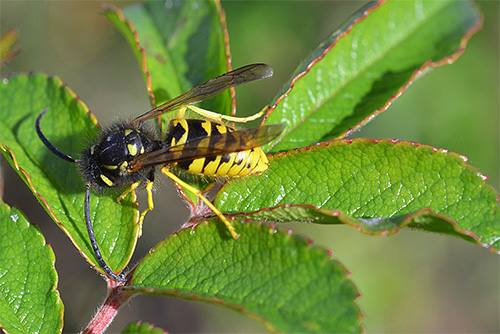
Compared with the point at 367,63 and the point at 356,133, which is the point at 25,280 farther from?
the point at 356,133

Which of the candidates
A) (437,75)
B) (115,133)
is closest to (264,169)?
(115,133)

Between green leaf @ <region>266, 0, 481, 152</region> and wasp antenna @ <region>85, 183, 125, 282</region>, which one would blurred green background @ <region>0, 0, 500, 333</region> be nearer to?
wasp antenna @ <region>85, 183, 125, 282</region>

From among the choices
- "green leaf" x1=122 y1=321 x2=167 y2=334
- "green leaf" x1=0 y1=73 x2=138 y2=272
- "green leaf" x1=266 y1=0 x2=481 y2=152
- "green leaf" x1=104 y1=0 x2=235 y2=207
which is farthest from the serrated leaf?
"green leaf" x1=122 y1=321 x2=167 y2=334

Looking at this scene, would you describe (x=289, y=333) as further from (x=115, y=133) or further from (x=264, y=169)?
(x=115, y=133)

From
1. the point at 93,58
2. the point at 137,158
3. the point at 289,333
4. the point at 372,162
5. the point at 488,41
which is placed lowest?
the point at 289,333

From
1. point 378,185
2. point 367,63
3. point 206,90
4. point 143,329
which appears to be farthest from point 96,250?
point 367,63

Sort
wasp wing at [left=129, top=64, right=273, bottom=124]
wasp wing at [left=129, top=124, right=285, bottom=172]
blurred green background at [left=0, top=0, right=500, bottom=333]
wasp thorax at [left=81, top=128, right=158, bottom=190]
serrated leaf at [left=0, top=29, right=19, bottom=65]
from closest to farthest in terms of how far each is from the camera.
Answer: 1. wasp wing at [left=129, top=124, right=285, bottom=172]
2. wasp thorax at [left=81, top=128, right=158, bottom=190]
3. wasp wing at [left=129, top=64, right=273, bottom=124]
4. serrated leaf at [left=0, top=29, right=19, bottom=65]
5. blurred green background at [left=0, top=0, right=500, bottom=333]

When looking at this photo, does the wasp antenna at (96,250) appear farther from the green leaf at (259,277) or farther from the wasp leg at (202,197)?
the wasp leg at (202,197)
